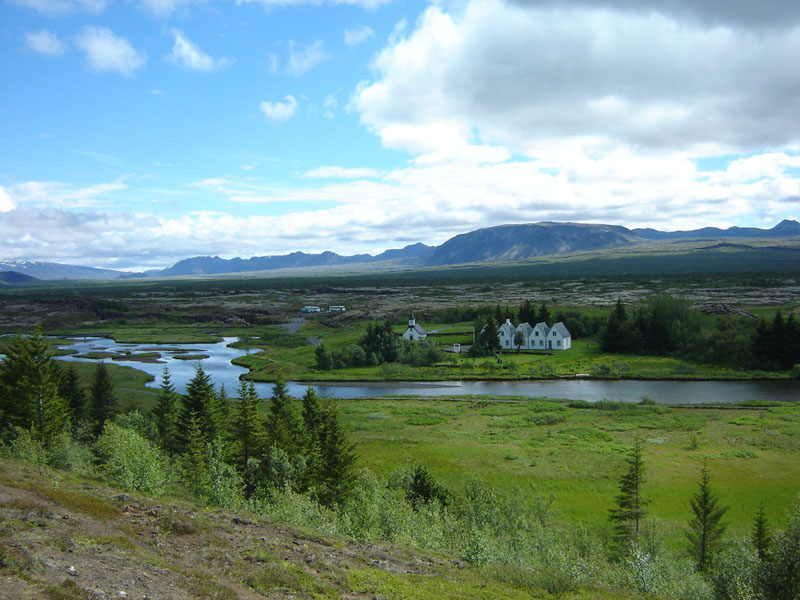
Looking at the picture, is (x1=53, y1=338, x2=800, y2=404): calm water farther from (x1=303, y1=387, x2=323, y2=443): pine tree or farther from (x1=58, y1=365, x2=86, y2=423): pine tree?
(x1=303, y1=387, x2=323, y2=443): pine tree

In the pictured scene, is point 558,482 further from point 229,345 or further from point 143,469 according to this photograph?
point 229,345

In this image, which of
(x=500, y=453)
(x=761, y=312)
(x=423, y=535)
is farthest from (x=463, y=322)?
(x=423, y=535)

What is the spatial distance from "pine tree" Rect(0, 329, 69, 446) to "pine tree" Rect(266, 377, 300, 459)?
16892 mm

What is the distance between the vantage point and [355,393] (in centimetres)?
8256

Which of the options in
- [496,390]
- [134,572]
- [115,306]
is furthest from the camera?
[115,306]

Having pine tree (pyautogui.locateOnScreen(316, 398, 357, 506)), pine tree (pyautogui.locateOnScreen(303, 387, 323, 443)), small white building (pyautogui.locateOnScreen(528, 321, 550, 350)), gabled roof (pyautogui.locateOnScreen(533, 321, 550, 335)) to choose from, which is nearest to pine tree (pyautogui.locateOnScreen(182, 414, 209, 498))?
pine tree (pyautogui.locateOnScreen(316, 398, 357, 506))

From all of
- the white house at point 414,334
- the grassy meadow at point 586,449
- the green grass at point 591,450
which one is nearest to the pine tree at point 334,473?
the grassy meadow at point 586,449

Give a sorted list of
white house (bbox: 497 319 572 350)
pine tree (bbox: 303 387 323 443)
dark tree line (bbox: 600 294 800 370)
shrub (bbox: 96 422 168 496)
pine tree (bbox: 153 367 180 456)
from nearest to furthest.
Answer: shrub (bbox: 96 422 168 496), pine tree (bbox: 303 387 323 443), pine tree (bbox: 153 367 180 456), dark tree line (bbox: 600 294 800 370), white house (bbox: 497 319 572 350)

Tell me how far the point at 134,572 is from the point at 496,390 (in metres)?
70.6

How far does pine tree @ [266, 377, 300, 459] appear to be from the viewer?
38.2 m

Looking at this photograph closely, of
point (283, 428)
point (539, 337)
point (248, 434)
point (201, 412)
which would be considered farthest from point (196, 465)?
point (539, 337)

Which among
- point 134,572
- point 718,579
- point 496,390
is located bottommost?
point 496,390

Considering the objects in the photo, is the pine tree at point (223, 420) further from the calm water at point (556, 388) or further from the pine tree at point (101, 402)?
the calm water at point (556, 388)

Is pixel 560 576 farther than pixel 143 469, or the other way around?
pixel 143 469
